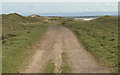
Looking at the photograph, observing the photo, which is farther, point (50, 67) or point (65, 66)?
point (65, 66)

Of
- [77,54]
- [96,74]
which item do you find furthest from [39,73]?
[77,54]

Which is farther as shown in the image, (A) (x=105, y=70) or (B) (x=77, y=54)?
(B) (x=77, y=54)

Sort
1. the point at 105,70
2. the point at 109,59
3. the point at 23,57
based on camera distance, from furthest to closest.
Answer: the point at 23,57 → the point at 109,59 → the point at 105,70

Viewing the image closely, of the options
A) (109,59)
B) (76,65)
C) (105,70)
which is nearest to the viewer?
(105,70)

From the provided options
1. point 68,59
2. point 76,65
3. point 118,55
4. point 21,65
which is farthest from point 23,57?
point 118,55

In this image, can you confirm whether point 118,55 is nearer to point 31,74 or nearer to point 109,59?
point 109,59

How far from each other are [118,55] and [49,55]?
6746 mm

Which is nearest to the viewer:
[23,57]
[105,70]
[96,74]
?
[96,74]

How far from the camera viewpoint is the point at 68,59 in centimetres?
1591

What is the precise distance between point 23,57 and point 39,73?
193 inches

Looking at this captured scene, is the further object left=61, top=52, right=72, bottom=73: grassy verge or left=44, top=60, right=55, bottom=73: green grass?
left=61, top=52, right=72, bottom=73: grassy verge

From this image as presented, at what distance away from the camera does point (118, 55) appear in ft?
56.2

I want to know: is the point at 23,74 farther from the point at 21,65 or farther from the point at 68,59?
the point at 68,59

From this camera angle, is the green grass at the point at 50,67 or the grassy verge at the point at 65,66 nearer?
the green grass at the point at 50,67
